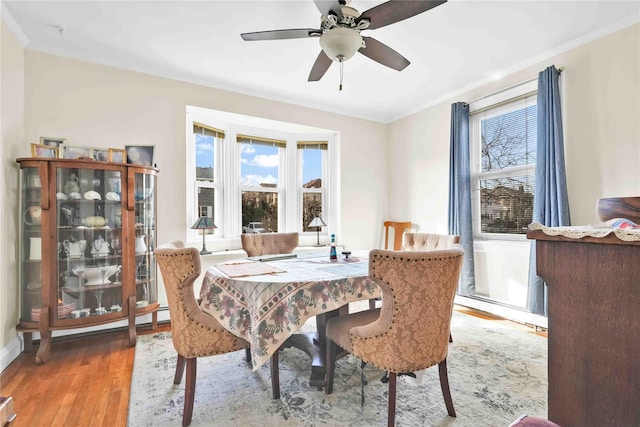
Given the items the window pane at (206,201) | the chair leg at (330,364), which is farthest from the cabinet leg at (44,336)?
the chair leg at (330,364)

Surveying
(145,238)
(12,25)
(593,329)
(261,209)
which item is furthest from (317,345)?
(12,25)

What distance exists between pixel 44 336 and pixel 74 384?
2.20 feet

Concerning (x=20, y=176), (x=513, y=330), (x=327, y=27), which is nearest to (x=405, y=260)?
(x=327, y=27)

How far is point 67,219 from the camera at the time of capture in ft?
8.46

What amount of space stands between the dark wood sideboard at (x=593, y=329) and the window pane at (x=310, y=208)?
3790 millimetres

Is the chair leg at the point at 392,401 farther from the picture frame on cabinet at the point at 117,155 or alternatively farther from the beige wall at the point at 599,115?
the picture frame on cabinet at the point at 117,155

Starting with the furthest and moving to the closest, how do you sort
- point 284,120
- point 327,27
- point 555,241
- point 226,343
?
point 284,120 → point 327,27 → point 226,343 → point 555,241

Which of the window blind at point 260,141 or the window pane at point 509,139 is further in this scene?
the window blind at point 260,141

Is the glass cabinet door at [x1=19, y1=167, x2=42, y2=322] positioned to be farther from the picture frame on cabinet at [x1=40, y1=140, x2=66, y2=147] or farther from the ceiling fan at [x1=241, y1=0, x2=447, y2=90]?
the ceiling fan at [x1=241, y1=0, x2=447, y2=90]

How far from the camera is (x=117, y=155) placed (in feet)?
9.22

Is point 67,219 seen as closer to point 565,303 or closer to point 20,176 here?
point 20,176

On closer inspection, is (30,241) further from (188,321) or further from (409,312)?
(409,312)

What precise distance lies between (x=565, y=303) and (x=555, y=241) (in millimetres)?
146

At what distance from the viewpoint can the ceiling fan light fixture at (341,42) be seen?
1.82 meters
